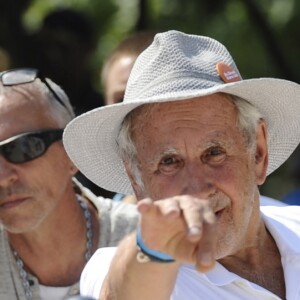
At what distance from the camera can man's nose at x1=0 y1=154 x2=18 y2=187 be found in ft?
13.4

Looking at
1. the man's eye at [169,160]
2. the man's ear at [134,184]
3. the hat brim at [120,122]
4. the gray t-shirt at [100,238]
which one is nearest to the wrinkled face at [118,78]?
the gray t-shirt at [100,238]

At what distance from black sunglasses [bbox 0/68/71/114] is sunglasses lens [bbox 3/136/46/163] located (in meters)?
0.25

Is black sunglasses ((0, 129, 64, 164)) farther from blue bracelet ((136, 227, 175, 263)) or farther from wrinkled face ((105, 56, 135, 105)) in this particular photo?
blue bracelet ((136, 227, 175, 263))

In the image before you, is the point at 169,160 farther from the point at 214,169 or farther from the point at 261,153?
the point at 261,153

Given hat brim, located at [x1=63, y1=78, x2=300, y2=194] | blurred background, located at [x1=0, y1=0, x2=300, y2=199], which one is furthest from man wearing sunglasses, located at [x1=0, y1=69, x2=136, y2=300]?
blurred background, located at [x1=0, y1=0, x2=300, y2=199]

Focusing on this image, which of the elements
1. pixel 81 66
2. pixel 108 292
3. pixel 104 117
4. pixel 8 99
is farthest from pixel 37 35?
pixel 108 292

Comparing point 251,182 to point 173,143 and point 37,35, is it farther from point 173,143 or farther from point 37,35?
point 37,35

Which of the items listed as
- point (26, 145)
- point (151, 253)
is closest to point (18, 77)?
point (26, 145)

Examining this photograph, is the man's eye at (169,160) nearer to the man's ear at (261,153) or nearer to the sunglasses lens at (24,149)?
the man's ear at (261,153)

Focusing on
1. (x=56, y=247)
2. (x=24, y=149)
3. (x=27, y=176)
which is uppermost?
(x=24, y=149)

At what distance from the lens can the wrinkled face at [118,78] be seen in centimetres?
515

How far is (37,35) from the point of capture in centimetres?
697

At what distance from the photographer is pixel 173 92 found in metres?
3.00

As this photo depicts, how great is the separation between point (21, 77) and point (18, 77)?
0.02 meters
